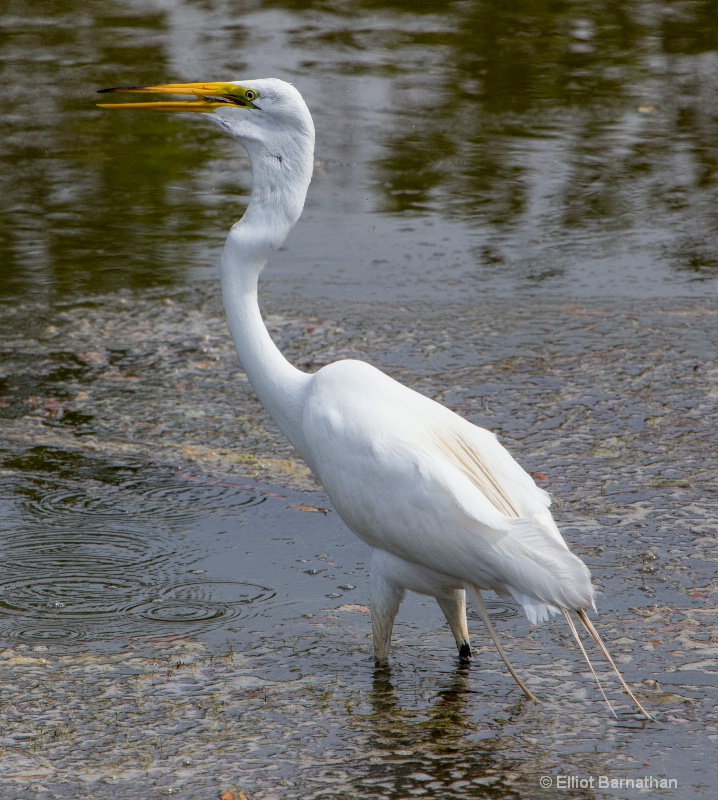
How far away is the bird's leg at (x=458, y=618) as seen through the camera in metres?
3.99

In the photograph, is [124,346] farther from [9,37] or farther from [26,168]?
[9,37]

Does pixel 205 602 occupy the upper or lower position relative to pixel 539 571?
lower

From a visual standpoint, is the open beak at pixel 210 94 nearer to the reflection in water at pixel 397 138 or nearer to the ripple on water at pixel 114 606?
the ripple on water at pixel 114 606

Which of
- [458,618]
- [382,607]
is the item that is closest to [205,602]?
[382,607]

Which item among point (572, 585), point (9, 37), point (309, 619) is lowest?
point (309, 619)

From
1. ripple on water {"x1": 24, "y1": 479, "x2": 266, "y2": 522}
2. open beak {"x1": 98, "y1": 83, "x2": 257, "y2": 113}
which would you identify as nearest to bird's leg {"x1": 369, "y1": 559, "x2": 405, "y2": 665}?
ripple on water {"x1": 24, "y1": 479, "x2": 266, "y2": 522}

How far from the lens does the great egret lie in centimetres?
362

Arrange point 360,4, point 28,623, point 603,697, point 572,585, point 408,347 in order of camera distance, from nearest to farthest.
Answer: point 572,585 < point 603,697 < point 28,623 < point 408,347 < point 360,4

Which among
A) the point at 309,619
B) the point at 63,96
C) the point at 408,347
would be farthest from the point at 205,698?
the point at 63,96

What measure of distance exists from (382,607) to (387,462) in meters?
0.47

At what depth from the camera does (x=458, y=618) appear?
4004 millimetres

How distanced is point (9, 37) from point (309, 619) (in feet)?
34.3

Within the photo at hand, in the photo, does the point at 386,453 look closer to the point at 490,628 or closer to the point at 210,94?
the point at 490,628

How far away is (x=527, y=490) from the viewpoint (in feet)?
12.9
